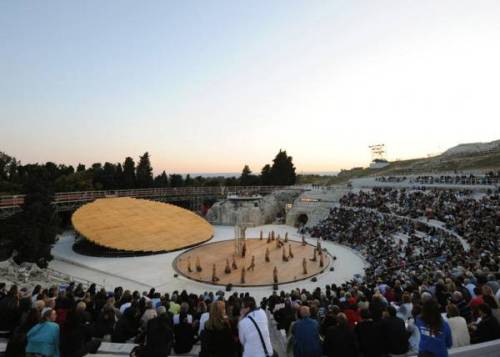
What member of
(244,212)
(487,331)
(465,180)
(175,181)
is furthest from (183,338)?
(175,181)

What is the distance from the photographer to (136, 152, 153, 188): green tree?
165ft

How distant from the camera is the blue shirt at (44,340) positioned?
15.0ft

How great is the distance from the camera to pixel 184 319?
6.07 metres

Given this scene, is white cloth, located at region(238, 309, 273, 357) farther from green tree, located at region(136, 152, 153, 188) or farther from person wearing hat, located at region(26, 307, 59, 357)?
green tree, located at region(136, 152, 153, 188)

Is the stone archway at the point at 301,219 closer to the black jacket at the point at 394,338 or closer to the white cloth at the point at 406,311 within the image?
the white cloth at the point at 406,311

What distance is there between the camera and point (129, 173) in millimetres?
49375

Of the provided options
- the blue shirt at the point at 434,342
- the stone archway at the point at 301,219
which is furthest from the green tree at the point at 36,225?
the stone archway at the point at 301,219

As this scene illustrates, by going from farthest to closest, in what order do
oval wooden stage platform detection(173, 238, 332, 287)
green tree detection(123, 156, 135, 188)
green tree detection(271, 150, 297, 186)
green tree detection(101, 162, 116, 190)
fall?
green tree detection(271, 150, 297, 186), green tree detection(123, 156, 135, 188), green tree detection(101, 162, 116, 190), oval wooden stage platform detection(173, 238, 332, 287)

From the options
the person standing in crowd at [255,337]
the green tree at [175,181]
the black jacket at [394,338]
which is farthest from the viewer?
the green tree at [175,181]

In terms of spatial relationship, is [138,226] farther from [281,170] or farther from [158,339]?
[281,170]

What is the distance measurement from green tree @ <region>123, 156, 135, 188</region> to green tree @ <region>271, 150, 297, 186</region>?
27320 mm

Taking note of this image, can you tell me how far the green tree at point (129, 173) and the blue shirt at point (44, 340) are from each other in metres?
47.1

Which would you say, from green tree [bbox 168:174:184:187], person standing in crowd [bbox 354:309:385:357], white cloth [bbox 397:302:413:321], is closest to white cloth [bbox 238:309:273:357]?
person standing in crowd [bbox 354:309:385:357]

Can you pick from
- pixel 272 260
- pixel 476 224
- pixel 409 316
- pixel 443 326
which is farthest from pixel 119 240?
pixel 476 224
